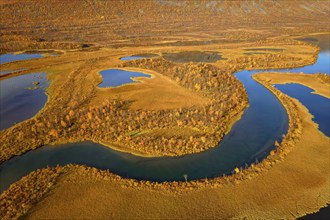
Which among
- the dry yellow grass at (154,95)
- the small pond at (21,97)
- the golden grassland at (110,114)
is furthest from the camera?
the dry yellow grass at (154,95)

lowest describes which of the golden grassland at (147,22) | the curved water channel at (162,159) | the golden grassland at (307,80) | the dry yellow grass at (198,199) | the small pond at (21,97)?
the dry yellow grass at (198,199)

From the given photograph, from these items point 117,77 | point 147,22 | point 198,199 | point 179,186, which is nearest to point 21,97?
point 117,77

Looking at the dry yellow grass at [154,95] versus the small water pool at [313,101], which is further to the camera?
the dry yellow grass at [154,95]

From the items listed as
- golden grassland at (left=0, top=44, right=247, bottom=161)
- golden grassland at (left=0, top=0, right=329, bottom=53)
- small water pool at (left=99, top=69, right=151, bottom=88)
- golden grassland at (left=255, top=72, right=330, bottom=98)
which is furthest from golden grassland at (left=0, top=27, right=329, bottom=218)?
golden grassland at (left=0, top=0, right=329, bottom=53)

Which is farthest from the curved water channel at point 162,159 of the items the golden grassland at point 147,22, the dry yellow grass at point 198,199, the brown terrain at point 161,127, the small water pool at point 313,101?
the golden grassland at point 147,22

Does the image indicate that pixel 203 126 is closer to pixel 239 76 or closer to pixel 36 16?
pixel 239 76

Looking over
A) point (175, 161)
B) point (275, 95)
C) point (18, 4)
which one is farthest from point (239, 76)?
point (18, 4)

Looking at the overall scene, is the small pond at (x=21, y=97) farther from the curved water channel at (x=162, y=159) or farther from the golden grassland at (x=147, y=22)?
the golden grassland at (x=147, y=22)
